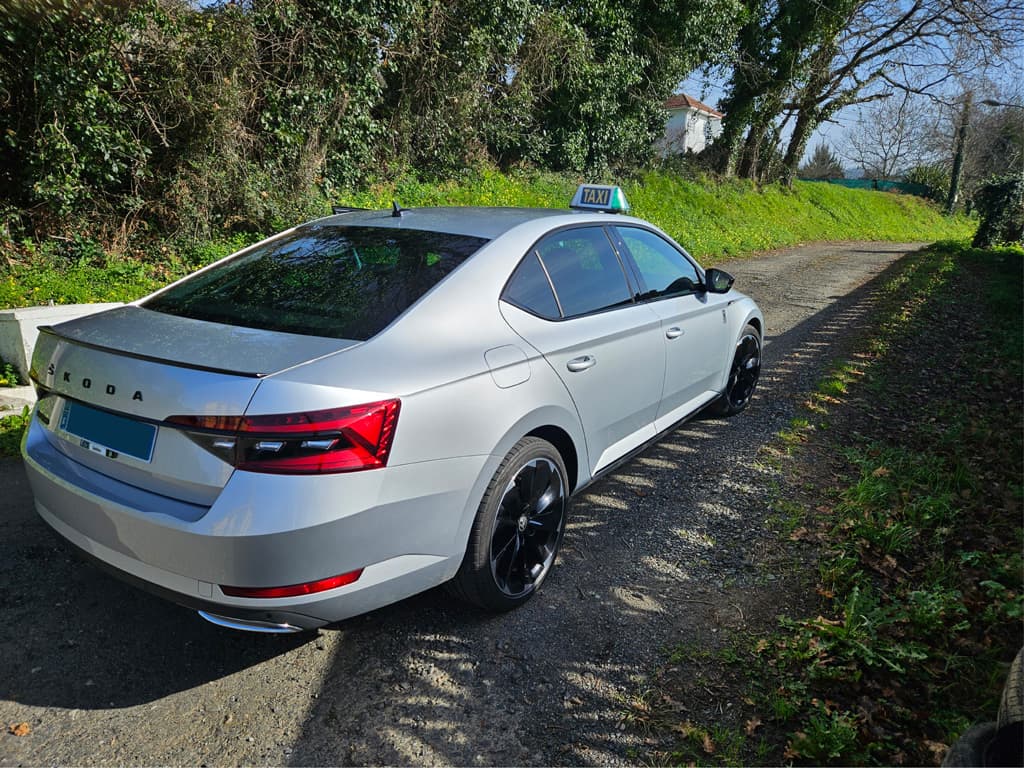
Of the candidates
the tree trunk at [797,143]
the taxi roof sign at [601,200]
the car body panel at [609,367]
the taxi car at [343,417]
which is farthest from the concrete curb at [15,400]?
the tree trunk at [797,143]

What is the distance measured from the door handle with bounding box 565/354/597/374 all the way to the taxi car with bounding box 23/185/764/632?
2 centimetres

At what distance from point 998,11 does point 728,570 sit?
965 inches

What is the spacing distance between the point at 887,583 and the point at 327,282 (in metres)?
2.86

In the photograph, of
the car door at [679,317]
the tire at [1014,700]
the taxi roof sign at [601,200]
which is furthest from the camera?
the taxi roof sign at [601,200]

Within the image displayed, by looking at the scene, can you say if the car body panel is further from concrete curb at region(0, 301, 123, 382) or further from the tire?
concrete curb at region(0, 301, 123, 382)

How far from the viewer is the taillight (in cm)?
193

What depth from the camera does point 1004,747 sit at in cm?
159

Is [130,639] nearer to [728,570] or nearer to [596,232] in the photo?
[728,570]

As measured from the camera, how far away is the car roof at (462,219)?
3.04 meters

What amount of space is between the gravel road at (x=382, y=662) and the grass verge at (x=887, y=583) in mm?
195

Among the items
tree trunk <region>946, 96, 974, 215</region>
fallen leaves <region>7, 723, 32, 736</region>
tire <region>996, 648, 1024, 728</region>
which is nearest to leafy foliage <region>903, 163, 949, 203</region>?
tree trunk <region>946, 96, 974, 215</region>

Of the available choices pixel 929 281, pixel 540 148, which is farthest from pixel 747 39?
pixel 929 281

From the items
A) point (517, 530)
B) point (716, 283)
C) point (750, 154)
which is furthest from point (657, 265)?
point (750, 154)

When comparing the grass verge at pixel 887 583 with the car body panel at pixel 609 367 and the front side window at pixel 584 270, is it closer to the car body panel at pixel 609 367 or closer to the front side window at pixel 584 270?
the car body panel at pixel 609 367
